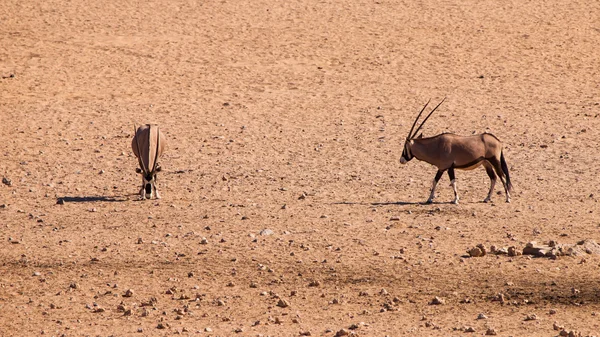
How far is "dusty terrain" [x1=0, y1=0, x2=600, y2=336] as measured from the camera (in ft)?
32.6

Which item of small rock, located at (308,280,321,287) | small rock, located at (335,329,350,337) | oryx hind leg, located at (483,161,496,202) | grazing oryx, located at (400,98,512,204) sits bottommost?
small rock, located at (335,329,350,337)

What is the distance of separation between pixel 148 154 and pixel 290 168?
101 inches

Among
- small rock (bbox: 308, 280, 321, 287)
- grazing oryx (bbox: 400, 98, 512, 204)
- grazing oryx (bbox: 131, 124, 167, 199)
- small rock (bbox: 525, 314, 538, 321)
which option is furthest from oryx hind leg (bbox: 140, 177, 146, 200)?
small rock (bbox: 525, 314, 538, 321)

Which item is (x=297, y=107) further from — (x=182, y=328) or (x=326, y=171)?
(x=182, y=328)

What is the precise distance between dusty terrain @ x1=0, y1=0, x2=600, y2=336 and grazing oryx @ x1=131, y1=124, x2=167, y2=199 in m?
0.24

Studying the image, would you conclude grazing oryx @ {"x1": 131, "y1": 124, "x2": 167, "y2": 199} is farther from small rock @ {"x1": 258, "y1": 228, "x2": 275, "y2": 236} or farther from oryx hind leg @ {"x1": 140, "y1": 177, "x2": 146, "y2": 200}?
small rock @ {"x1": 258, "y1": 228, "x2": 275, "y2": 236}

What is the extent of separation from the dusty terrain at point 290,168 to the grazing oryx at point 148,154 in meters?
0.24

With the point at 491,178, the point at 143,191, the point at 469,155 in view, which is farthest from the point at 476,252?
the point at 143,191

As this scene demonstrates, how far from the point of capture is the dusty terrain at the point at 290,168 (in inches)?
391

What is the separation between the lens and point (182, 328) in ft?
30.5

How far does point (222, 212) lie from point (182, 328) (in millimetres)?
4266

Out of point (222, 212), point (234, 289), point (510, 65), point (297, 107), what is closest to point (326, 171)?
point (222, 212)

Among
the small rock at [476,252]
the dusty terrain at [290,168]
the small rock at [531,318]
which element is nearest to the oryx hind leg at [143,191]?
the dusty terrain at [290,168]

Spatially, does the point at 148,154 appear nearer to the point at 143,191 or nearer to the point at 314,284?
the point at 143,191
